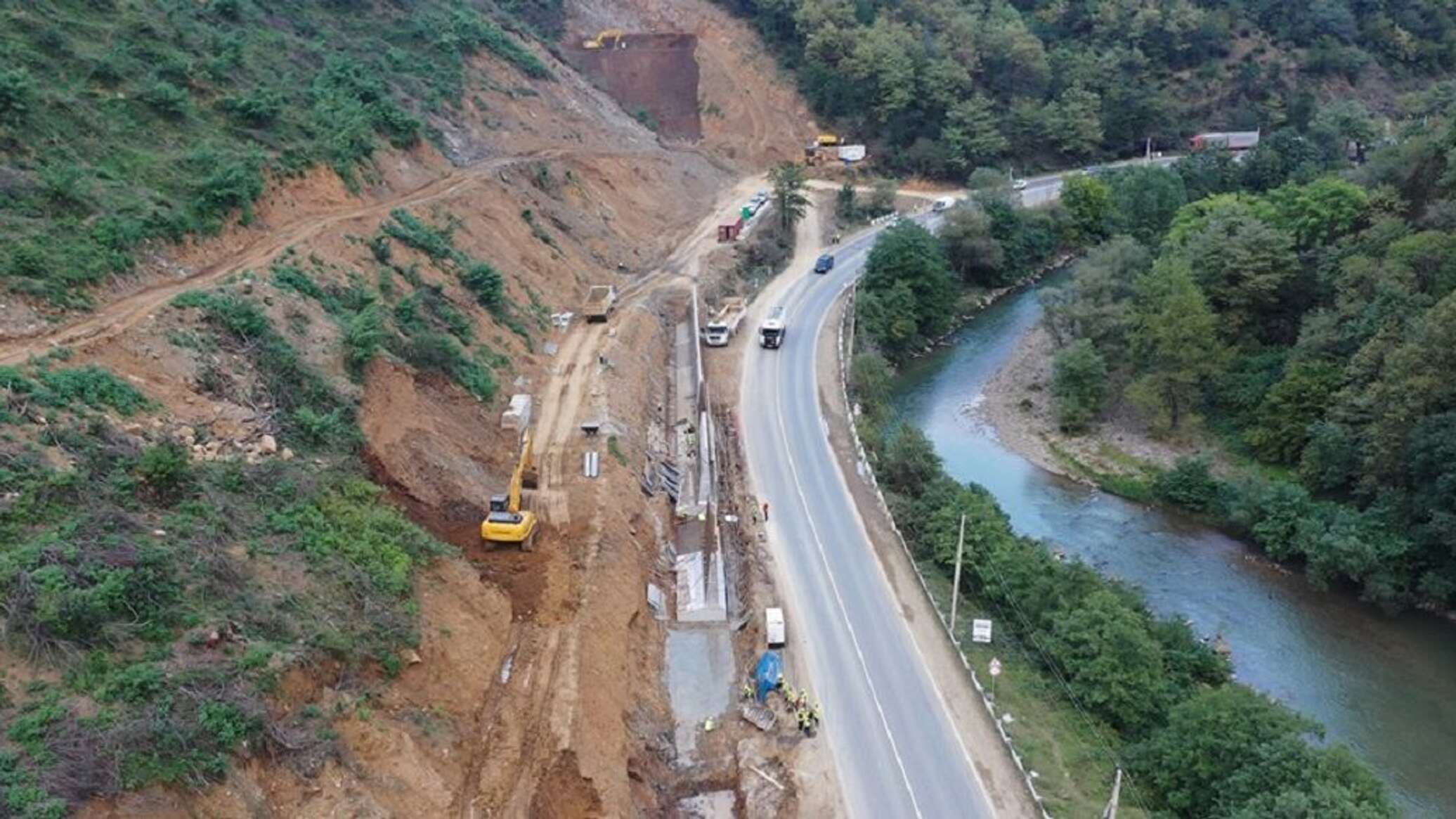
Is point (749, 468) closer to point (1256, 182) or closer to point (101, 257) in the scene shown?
point (101, 257)

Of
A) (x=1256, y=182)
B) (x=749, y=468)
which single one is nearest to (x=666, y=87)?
(x=1256, y=182)

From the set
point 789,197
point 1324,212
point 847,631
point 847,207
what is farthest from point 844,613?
point 847,207

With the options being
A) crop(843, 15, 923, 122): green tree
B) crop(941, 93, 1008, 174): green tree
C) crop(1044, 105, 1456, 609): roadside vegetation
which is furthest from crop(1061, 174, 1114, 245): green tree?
crop(843, 15, 923, 122): green tree

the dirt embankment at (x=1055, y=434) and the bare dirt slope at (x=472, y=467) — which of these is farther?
the dirt embankment at (x=1055, y=434)

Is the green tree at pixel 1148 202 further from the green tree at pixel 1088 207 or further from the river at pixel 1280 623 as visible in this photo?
the river at pixel 1280 623

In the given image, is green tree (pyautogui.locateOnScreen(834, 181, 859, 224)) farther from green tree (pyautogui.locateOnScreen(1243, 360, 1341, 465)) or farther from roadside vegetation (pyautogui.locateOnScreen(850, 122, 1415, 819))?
green tree (pyautogui.locateOnScreen(1243, 360, 1341, 465))

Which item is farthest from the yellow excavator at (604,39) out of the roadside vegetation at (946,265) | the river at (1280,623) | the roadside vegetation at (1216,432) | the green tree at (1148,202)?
the river at (1280,623)

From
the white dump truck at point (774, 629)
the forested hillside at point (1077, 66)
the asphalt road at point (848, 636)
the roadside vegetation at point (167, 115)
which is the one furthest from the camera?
the forested hillside at point (1077, 66)
